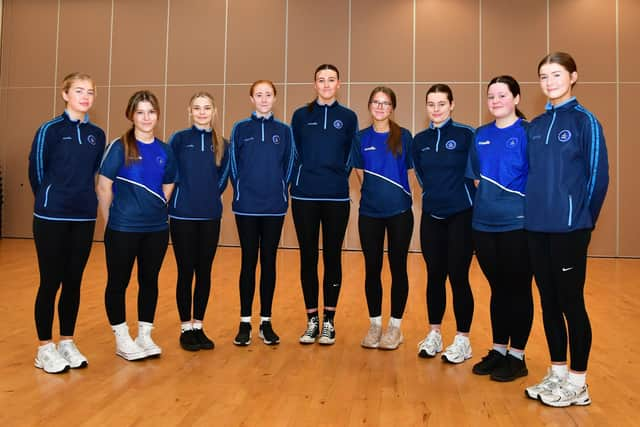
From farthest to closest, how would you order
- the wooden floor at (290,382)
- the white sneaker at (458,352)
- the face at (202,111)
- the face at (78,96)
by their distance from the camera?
the face at (202,111)
the white sneaker at (458,352)
the face at (78,96)
the wooden floor at (290,382)

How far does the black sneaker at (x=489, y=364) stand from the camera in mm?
2426

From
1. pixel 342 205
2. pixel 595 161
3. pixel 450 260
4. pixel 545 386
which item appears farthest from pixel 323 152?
pixel 545 386

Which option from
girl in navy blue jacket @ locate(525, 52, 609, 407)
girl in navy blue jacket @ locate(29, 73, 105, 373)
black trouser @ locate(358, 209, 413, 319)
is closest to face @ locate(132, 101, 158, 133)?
girl in navy blue jacket @ locate(29, 73, 105, 373)

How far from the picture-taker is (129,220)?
248 centimetres

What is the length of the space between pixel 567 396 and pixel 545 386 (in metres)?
0.09

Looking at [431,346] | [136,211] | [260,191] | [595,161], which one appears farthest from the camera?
[260,191]

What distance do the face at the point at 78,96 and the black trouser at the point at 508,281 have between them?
1.89 m

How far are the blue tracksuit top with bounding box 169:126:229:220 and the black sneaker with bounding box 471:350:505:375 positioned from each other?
59.5 inches

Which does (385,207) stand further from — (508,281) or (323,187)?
(508,281)

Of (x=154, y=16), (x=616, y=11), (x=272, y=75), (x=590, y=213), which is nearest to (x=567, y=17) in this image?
(x=616, y=11)

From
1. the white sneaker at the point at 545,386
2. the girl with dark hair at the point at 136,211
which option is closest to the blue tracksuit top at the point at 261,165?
the girl with dark hair at the point at 136,211

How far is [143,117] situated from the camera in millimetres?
2549

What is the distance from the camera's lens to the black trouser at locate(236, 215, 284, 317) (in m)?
2.85

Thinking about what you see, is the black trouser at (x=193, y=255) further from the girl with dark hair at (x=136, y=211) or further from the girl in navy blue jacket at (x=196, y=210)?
the girl with dark hair at (x=136, y=211)
